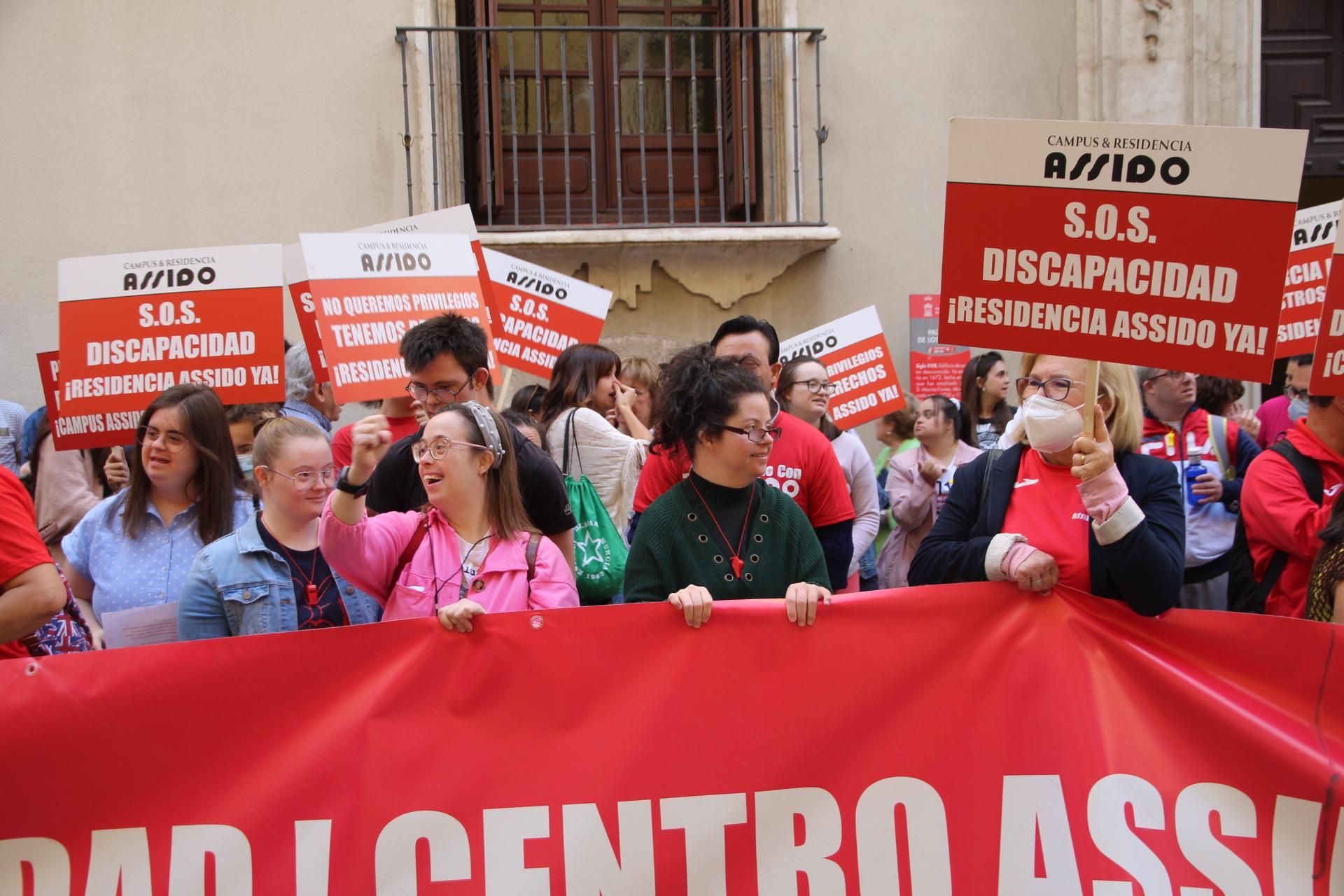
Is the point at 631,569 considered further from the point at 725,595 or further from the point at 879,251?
the point at 879,251

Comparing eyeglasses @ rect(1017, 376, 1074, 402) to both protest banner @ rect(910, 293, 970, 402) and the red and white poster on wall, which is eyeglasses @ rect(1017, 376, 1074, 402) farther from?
protest banner @ rect(910, 293, 970, 402)

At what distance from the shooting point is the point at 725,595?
3059 mm

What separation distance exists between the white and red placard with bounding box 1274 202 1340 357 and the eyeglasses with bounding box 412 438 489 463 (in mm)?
3532

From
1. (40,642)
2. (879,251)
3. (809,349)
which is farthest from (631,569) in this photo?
(879,251)

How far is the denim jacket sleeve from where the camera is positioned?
3.31 meters

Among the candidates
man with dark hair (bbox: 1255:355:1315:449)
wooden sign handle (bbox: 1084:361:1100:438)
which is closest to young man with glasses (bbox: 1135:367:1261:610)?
man with dark hair (bbox: 1255:355:1315:449)

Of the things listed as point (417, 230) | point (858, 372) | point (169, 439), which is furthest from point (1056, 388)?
point (858, 372)

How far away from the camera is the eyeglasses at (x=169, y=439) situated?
3.73 metres

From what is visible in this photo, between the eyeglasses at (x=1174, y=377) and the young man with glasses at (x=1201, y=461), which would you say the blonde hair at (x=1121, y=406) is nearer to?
the young man with glasses at (x=1201, y=461)

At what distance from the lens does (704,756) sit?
2799 millimetres

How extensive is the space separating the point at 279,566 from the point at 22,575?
64cm

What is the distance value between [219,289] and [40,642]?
→ 1713 mm

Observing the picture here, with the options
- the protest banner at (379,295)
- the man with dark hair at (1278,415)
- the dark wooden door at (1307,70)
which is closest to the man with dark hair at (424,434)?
the protest banner at (379,295)

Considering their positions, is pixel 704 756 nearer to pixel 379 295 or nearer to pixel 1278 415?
pixel 379 295
